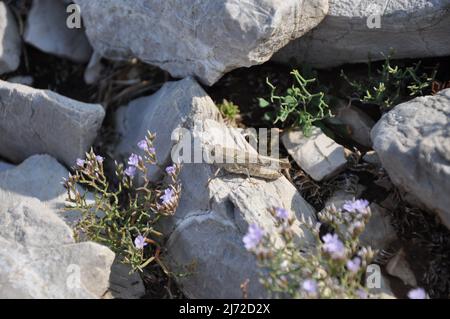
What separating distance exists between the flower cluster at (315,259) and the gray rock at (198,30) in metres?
1.41

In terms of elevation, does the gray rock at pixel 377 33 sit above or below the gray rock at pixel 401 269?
above

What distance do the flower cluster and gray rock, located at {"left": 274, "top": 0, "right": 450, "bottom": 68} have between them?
61.3 inches

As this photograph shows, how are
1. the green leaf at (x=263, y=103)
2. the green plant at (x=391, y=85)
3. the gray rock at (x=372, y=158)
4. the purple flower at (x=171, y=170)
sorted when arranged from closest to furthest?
the purple flower at (x=171, y=170) < the gray rock at (x=372, y=158) < the green plant at (x=391, y=85) < the green leaf at (x=263, y=103)

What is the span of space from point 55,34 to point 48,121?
1.32 metres

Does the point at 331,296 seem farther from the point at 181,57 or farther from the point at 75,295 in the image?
the point at 181,57

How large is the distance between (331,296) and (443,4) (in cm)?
245

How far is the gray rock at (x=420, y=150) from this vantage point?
4.20 meters

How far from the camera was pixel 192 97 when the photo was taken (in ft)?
17.4

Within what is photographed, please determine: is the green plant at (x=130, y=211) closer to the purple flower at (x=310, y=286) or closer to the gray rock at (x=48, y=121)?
the gray rock at (x=48, y=121)

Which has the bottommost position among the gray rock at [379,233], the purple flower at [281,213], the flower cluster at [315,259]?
the gray rock at [379,233]

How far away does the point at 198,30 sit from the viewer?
16.9ft

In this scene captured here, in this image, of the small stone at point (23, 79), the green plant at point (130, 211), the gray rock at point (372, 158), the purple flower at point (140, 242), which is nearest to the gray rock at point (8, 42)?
the small stone at point (23, 79)

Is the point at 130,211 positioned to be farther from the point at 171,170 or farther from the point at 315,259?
the point at 315,259
